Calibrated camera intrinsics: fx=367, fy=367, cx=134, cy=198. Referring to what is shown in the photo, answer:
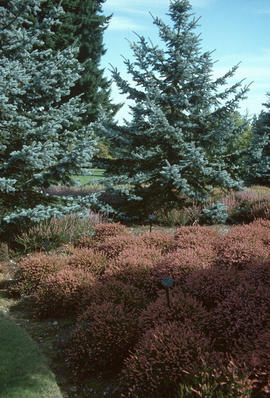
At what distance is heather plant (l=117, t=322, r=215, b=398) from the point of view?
309 cm

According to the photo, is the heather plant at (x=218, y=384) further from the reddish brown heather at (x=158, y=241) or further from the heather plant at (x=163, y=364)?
the reddish brown heather at (x=158, y=241)

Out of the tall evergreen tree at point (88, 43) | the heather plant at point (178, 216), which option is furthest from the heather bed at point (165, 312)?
the tall evergreen tree at point (88, 43)

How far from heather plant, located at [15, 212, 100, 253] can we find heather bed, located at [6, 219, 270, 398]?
135 cm

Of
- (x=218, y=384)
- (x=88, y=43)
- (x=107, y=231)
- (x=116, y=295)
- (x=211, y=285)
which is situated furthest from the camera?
(x=88, y=43)

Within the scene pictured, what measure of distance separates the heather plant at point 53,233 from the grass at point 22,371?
11.0ft

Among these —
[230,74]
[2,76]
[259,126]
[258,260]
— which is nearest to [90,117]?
[259,126]

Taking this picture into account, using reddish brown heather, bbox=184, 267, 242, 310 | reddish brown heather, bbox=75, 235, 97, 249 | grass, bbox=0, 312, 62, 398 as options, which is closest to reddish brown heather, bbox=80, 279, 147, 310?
reddish brown heather, bbox=184, 267, 242, 310

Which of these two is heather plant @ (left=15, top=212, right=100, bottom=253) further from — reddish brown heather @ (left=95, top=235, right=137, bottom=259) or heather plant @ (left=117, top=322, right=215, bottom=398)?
heather plant @ (left=117, top=322, right=215, bottom=398)

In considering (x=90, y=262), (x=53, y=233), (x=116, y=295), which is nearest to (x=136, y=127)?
(x=53, y=233)

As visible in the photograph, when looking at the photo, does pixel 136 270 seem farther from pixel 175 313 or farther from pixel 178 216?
pixel 178 216

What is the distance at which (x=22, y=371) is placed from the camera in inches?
140

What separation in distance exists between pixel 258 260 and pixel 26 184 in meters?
5.59

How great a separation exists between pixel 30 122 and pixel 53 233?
244 cm

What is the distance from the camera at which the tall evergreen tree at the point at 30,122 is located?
24.7 ft
